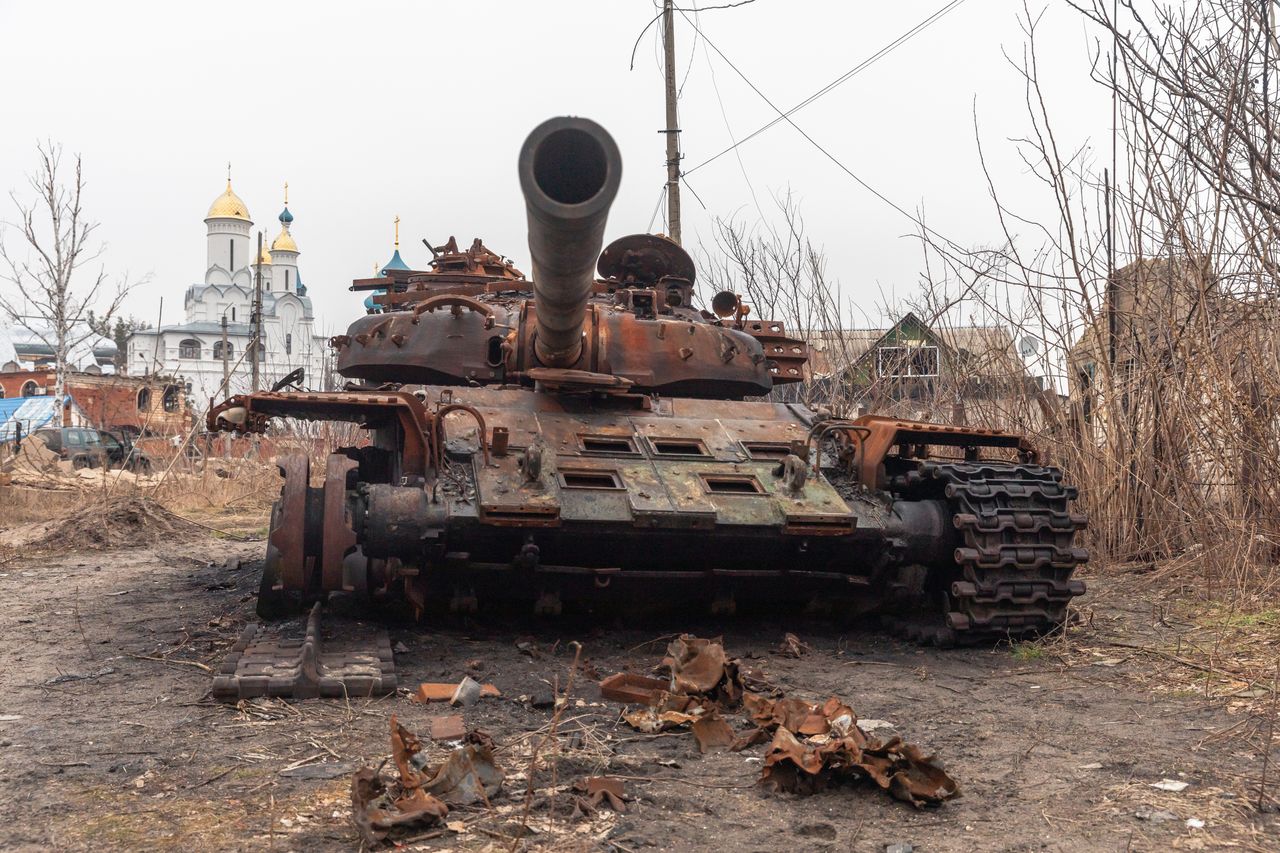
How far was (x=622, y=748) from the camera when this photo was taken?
4.27 meters

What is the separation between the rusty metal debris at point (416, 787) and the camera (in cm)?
329

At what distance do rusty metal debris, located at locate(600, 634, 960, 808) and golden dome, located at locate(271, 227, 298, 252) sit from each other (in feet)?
225

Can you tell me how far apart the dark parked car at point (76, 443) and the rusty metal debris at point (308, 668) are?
62.9 ft

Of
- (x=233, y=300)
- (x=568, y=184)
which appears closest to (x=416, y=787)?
(x=568, y=184)

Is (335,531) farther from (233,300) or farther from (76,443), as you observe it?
(233,300)

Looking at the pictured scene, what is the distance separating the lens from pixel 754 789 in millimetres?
3779

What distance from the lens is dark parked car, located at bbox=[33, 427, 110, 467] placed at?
2388cm

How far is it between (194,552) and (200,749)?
25.2 feet

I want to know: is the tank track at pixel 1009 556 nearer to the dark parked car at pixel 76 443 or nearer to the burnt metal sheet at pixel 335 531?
the burnt metal sheet at pixel 335 531

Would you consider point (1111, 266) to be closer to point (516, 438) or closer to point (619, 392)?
point (619, 392)

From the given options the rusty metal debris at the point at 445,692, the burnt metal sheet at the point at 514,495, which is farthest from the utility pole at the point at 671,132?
the rusty metal debris at the point at 445,692

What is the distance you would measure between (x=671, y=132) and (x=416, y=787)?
12953 mm

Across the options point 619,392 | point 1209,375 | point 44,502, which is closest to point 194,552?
point 44,502

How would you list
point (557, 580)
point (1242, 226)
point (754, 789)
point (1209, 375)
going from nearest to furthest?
point (754, 789)
point (557, 580)
point (1242, 226)
point (1209, 375)
